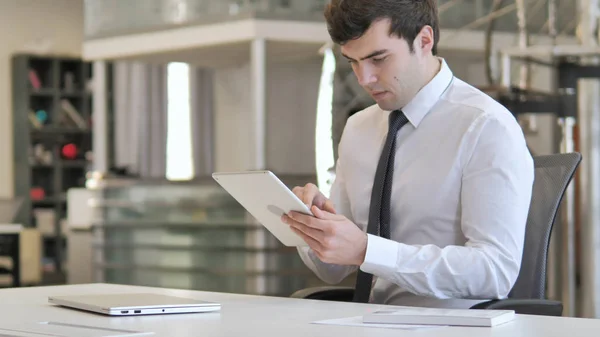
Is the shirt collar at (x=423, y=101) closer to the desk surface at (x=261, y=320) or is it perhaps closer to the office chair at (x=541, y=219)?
the office chair at (x=541, y=219)

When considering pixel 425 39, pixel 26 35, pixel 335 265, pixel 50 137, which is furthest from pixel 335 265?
pixel 26 35

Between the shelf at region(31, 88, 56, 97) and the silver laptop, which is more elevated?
the shelf at region(31, 88, 56, 97)

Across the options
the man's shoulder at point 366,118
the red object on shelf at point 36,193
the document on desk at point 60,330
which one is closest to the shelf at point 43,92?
the red object on shelf at point 36,193

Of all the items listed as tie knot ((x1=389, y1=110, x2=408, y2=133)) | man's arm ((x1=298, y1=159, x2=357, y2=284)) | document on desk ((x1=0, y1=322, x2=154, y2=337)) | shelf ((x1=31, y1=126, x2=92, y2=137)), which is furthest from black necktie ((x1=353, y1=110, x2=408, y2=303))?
shelf ((x1=31, y1=126, x2=92, y2=137))

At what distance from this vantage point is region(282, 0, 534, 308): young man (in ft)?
6.20

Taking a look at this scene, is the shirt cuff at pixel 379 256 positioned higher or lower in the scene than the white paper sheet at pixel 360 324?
higher

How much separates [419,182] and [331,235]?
0.38m

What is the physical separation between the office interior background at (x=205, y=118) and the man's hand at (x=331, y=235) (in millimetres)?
2248

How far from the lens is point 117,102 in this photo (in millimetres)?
9023

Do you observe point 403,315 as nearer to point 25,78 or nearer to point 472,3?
point 472,3

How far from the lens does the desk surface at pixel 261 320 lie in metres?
1.34

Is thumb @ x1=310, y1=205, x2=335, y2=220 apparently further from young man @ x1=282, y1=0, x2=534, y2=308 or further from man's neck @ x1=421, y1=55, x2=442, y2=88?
man's neck @ x1=421, y1=55, x2=442, y2=88

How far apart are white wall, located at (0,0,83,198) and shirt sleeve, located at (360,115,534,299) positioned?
870 cm

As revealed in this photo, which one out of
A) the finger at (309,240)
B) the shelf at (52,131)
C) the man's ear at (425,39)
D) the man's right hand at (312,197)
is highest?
the shelf at (52,131)
